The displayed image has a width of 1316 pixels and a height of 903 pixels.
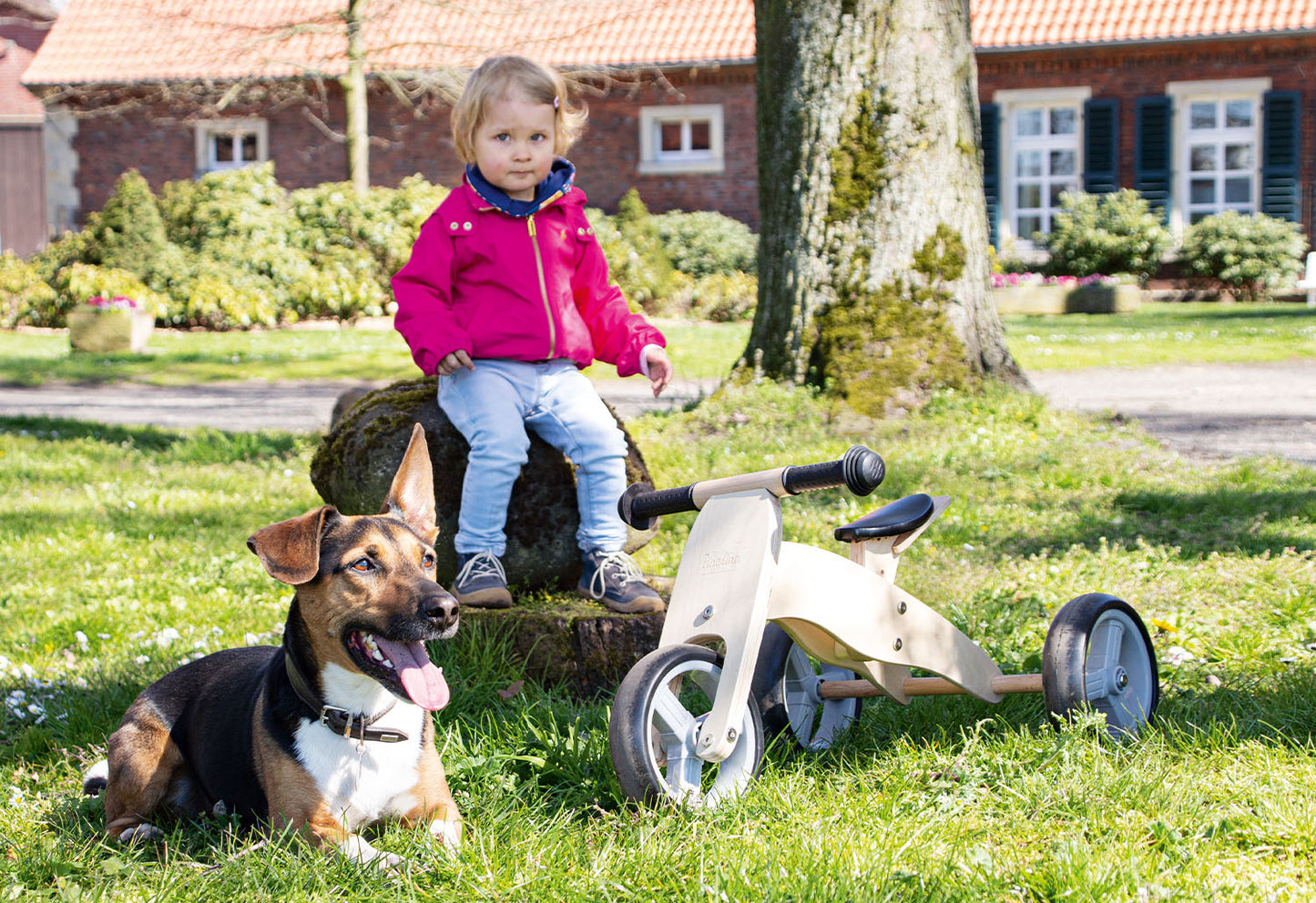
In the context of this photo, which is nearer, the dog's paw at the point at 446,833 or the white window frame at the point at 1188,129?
the dog's paw at the point at 446,833

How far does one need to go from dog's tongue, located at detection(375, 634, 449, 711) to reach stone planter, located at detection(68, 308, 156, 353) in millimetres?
14949

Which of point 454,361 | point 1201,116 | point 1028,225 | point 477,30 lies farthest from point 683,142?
point 454,361

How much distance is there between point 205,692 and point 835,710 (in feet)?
5.80

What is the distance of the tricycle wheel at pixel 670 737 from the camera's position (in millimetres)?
2930

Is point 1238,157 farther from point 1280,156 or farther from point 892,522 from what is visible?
point 892,522

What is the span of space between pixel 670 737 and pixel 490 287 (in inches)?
70.3

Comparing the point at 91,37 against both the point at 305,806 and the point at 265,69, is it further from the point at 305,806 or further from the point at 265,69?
the point at 305,806

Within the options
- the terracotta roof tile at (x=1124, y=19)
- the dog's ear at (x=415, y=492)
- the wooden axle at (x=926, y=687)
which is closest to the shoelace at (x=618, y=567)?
the wooden axle at (x=926, y=687)

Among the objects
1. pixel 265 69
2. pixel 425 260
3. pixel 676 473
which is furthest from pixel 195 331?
pixel 425 260

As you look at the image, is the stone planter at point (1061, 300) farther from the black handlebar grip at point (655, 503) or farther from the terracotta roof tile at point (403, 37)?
the black handlebar grip at point (655, 503)

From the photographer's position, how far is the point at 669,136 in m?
25.7

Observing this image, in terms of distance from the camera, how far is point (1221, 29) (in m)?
22.0

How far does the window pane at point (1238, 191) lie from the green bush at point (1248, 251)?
1214mm

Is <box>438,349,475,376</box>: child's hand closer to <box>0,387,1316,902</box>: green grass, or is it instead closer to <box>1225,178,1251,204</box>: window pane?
<box>0,387,1316,902</box>: green grass
